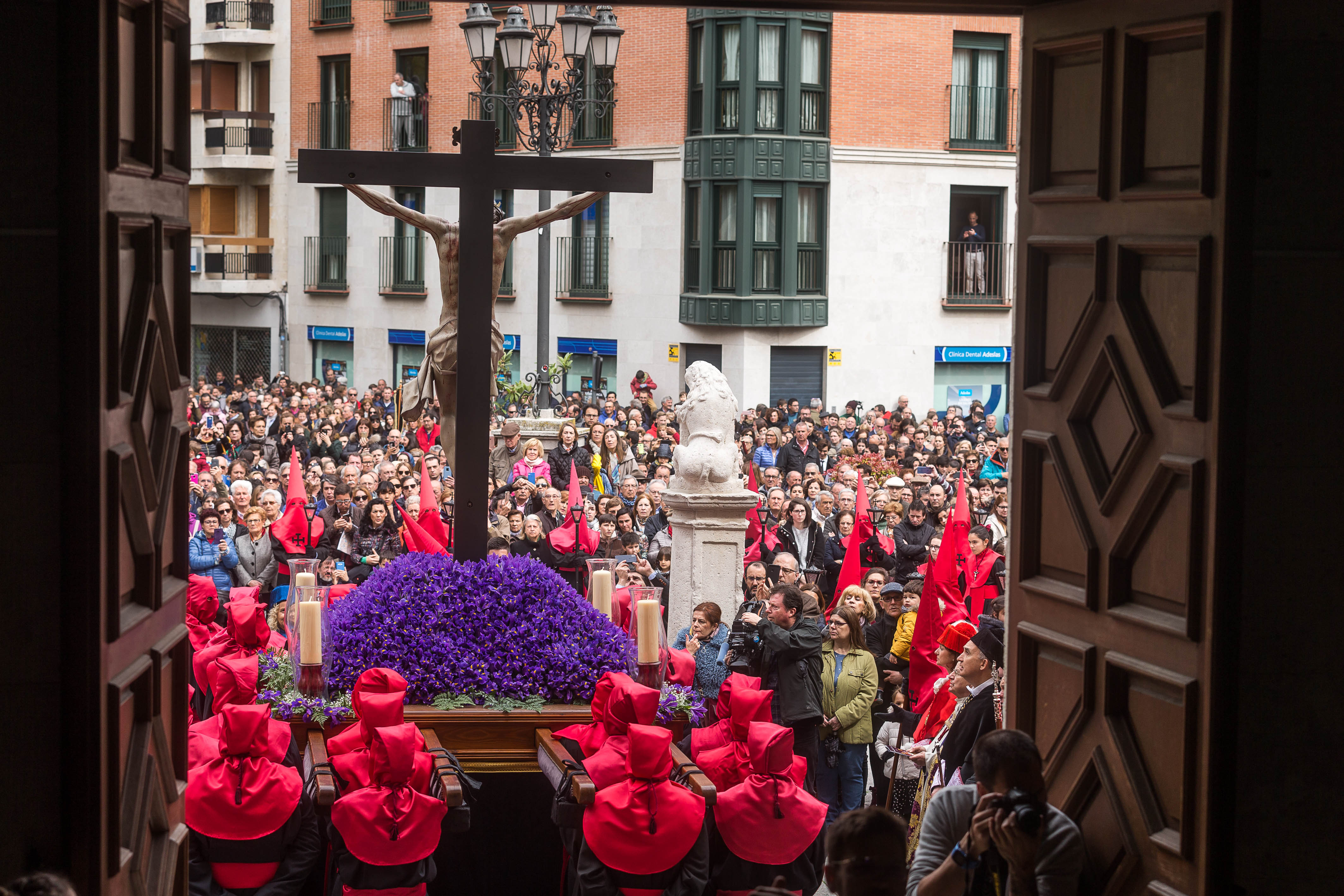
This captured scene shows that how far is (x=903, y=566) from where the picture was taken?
42.1ft

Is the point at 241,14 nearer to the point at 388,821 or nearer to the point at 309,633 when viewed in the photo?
the point at 309,633

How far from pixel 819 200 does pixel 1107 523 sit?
87.2 ft

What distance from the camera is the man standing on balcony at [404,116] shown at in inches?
1401

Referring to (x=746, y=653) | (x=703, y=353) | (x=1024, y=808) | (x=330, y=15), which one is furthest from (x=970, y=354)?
(x=1024, y=808)

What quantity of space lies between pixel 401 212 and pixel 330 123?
31.9m

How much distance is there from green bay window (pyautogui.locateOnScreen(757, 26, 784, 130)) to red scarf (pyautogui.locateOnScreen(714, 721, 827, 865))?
25311 mm

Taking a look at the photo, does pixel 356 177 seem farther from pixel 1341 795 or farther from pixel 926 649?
pixel 1341 795

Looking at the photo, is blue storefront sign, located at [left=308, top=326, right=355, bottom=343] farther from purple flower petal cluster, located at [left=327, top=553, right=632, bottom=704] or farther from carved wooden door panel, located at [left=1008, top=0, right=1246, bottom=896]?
carved wooden door panel, located at [left=1008, top=0, right=1246, bottom=896]

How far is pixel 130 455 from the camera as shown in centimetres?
438

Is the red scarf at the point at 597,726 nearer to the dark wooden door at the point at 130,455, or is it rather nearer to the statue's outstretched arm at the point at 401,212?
the dark wooden door at the point at 130,455

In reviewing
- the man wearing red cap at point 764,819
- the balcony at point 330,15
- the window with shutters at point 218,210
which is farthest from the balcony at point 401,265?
the man wearing red cap at point 764,819

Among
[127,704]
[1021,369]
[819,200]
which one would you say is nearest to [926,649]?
[1021,369]

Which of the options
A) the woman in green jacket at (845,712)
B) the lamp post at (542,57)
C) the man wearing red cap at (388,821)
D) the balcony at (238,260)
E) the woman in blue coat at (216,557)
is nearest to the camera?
the man wearing red cap at (388,821)

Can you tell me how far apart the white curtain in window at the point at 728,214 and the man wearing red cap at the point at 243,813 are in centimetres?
2522
